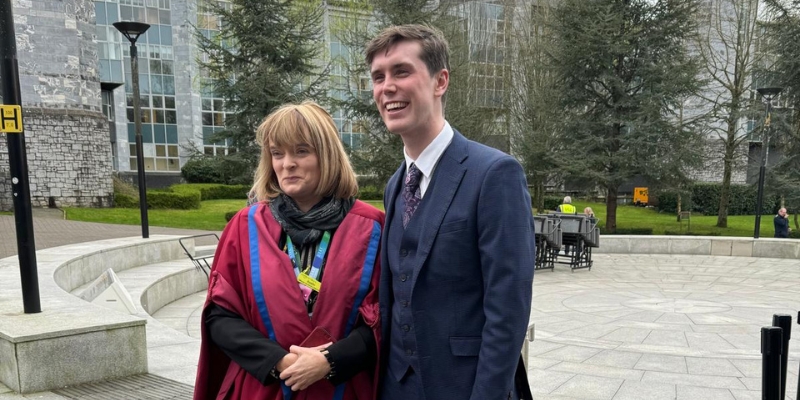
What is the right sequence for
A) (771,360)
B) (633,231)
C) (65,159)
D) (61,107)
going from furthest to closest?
(65,159) → (61,107) → (633,231) → (771,360)

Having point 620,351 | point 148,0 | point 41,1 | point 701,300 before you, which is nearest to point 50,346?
point 620,351

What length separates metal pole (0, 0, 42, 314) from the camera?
439cm

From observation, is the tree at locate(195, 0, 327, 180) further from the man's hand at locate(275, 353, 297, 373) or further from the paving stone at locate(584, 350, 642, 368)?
the man's hand at locate(275, 353, 297, 373)

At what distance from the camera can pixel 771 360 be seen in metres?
2.44

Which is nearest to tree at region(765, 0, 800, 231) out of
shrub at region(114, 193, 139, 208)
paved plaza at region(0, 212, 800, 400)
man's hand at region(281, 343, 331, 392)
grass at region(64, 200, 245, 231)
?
paved plaza at region(0, 212, 800, 400)

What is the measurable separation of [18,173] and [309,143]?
3678mm

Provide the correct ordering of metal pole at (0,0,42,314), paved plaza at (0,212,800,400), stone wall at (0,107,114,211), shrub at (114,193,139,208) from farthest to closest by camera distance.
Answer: shrub at (114,193,139,208) → stone wall at (0,107,114,211) → paved plaza at (0,212,800,400) → metal pole at (0,0,42,314)

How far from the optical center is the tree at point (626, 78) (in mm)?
18062

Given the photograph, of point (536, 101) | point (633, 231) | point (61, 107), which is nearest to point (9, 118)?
point (633, 231)

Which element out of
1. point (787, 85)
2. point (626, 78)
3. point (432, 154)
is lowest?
point (432, 154)

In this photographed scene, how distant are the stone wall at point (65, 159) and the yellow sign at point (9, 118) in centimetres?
2286

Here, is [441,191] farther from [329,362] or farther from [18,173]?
[18,173]

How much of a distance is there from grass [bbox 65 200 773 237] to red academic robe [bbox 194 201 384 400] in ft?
52.9

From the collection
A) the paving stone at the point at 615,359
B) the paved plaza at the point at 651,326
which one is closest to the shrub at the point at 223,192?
the paved plaza at the point at 651,326
